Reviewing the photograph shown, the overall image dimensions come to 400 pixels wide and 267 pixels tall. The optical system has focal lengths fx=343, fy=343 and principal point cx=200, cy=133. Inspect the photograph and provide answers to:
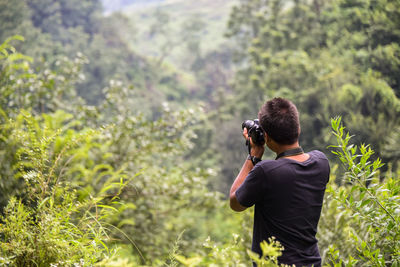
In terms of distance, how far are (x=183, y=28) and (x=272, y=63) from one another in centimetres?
3300

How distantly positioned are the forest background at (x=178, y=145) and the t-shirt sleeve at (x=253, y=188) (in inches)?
6.9

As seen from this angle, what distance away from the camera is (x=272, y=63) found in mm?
16234

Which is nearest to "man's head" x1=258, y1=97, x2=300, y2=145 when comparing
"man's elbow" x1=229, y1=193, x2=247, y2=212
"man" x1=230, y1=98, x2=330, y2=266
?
"man" x1=230, y1=98, x2=330, y2=266

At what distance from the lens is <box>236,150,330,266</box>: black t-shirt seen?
1443mm

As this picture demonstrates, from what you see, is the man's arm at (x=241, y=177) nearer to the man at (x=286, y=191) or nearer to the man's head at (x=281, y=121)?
the man at (x=286, y=191)

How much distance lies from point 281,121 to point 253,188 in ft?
1.06

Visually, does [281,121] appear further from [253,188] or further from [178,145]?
[178,145]

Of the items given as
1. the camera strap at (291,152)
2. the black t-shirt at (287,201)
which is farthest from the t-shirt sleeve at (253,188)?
the camera strap at (291,152)

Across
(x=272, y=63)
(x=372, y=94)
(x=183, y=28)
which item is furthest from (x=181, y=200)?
(x=183, y=28)

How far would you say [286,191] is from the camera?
1.45 m

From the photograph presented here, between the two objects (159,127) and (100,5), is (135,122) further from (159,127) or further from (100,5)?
A: (100,5)

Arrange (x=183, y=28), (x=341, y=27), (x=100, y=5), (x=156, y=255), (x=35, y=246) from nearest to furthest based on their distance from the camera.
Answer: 1. (x=35, y=246)
2. (x=156, y=255)
3. (x=341, y=27)
4. (x=100, y=5)
5. (x=183, y=28)

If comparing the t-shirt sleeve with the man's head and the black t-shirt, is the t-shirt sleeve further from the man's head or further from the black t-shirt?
the man's head

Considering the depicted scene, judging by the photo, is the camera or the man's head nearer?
the man's head
